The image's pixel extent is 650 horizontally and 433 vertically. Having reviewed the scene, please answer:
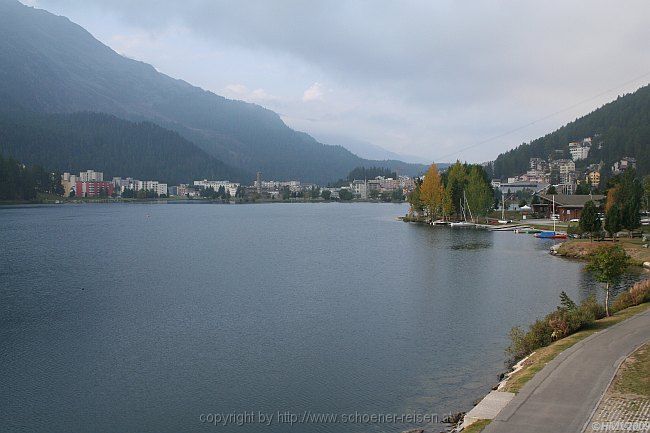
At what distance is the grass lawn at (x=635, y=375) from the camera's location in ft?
37.5

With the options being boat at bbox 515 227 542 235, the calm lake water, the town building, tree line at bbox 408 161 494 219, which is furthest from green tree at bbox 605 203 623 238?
the town building

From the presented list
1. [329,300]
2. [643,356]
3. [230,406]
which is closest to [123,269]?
[329,300]

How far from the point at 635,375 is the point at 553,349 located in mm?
3276

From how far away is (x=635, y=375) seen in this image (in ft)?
40.3

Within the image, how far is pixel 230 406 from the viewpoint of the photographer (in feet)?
47.9

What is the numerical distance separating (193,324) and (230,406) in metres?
9.04

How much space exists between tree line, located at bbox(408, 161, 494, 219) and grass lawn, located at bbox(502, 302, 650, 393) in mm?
63194

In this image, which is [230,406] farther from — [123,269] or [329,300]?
[123,269]

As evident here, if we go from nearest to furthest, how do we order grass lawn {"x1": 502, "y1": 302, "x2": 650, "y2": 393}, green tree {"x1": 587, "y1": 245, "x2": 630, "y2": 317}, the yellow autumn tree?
grass lawn {"x1": 502, "y1": 302, "x2": 650, "y2": 393}, green tree {"x1": 587, "y1": 245, "x2": 630, "y2": 317}, the yellow autumn tree

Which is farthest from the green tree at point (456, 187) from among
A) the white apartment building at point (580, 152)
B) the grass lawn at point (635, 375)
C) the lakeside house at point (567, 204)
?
the white apartment building at point (580, 152)

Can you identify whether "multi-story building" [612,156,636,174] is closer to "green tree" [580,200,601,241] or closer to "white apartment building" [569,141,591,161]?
"white apartment building" [569,141,591,161]

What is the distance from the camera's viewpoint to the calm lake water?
47.9 ft

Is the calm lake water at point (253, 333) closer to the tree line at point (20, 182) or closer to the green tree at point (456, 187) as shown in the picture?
the green tree at point (456, 187)

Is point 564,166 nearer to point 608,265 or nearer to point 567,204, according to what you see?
point 567,204
